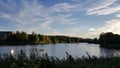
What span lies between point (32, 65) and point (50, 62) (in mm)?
960

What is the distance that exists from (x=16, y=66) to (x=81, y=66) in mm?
2366

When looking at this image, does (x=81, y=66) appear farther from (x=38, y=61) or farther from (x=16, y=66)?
(x=16, y=66)

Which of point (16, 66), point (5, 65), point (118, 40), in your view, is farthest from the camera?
point (118, 40)

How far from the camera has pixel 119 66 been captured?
815 cm

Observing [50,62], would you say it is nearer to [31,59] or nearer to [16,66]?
[31,59]

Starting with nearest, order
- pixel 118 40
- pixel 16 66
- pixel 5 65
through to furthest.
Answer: pixel 16 66, pixel 5 65, pixel 118 40

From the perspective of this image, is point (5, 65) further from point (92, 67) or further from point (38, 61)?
point (92, 67)

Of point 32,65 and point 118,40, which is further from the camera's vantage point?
point 118,40

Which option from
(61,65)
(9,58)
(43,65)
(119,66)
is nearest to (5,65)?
(9,58)

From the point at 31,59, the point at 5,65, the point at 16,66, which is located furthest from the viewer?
the point at 31,59

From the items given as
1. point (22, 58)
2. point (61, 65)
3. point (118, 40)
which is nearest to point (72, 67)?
point (61, 65)

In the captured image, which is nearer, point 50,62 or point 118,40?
point 50,62

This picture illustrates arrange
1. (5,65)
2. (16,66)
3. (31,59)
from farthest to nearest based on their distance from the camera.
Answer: (31,59), (5,65), (16,66)

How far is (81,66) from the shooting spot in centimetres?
786
